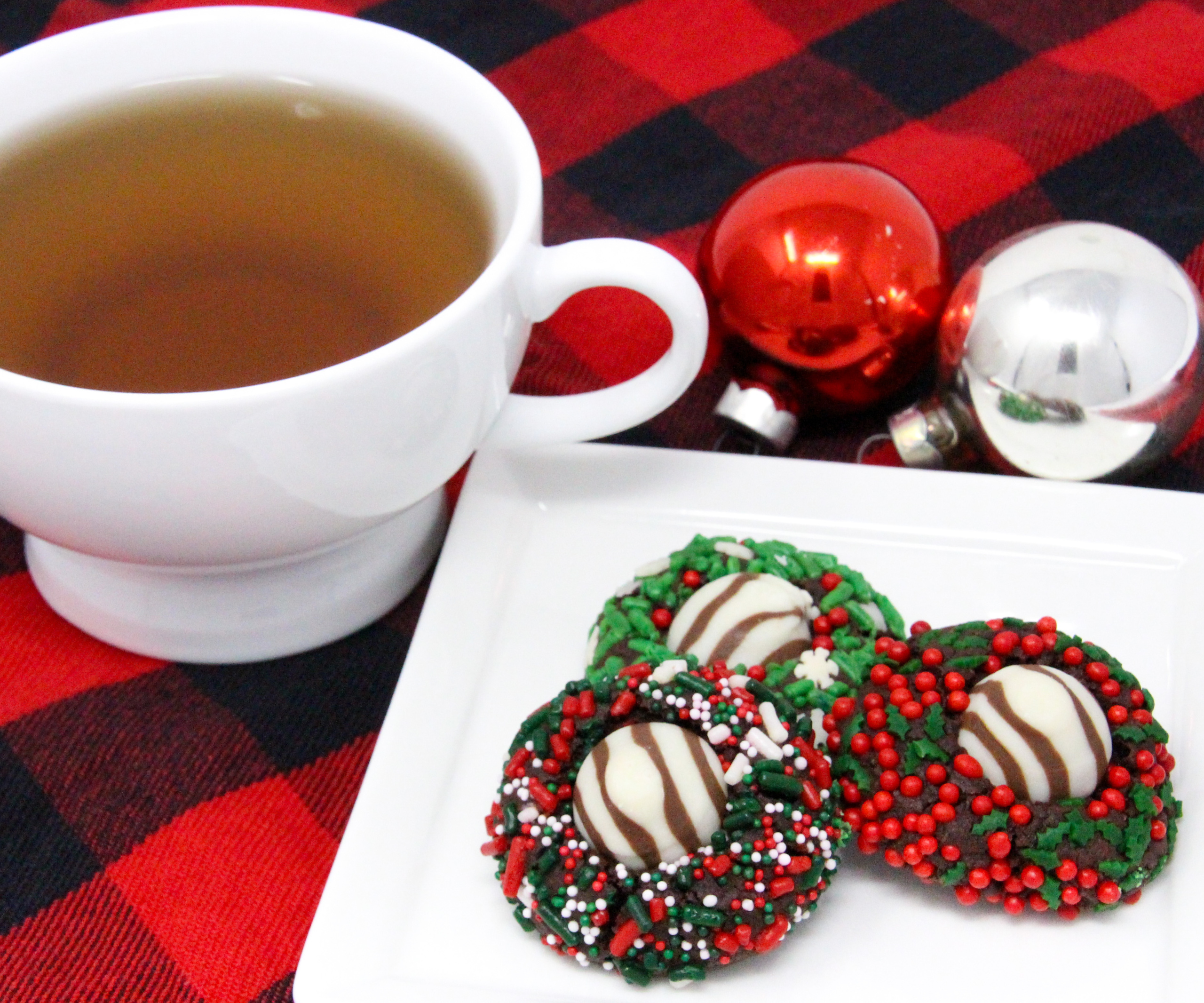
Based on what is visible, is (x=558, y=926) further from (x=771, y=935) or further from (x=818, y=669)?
(x=818, y=669)

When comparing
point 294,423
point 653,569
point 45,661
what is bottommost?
point 45,661

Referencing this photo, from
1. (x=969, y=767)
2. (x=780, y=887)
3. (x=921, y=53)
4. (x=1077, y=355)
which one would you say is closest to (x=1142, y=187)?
(x=921, y=53)

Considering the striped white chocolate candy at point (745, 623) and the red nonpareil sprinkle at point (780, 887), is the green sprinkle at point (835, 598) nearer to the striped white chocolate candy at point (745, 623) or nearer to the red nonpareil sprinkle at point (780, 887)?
the striped white chocolate candy at point (745, 623)

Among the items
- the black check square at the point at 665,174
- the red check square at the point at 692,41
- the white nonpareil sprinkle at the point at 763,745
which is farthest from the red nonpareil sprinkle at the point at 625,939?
the red check square at the point at 692,41

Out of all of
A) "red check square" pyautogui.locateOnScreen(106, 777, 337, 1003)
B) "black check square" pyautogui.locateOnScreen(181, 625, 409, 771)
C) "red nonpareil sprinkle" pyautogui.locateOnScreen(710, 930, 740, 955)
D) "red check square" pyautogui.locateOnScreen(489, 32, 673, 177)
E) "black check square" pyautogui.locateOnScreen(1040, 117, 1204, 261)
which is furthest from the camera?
"red check square" pyautogui.locateOnScreen(489, 32, 673, 177)

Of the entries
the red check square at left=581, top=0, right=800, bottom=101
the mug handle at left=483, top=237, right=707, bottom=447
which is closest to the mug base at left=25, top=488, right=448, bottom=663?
the mug handle at left=483, top=237, right=707, bottom=447

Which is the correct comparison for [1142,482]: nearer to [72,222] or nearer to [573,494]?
[573,494]

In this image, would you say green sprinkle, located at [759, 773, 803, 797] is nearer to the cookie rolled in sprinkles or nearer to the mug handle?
the cookie rolled in sprinkles
